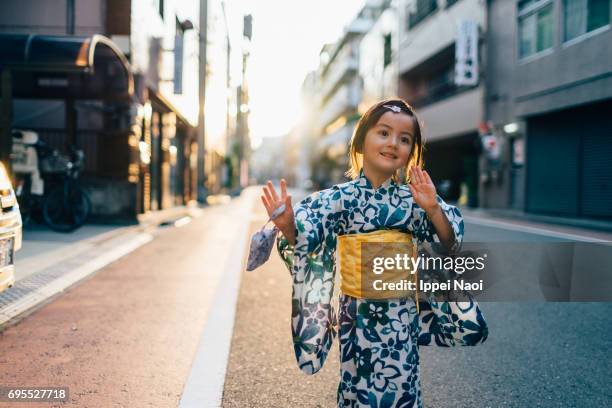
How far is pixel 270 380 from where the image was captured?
290 centimetres

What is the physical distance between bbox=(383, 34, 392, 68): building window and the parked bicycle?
26.9 metres

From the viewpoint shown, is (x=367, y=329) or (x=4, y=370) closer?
(x=367, y=329)

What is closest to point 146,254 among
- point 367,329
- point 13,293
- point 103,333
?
point 13,293

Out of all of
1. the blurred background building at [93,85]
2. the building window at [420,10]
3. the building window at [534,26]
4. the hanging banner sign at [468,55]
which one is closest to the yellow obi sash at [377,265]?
the blurred background building at [93,85]

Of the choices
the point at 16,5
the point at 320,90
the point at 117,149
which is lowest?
the point at 117,149

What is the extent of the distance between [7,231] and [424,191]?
10.2ft

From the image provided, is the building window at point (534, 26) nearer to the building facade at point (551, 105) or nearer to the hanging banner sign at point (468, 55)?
the building facade at point (551, 105)

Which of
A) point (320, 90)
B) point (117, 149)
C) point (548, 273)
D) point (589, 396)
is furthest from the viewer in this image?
point (320, 90)

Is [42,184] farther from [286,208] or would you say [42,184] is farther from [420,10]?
[420,10]

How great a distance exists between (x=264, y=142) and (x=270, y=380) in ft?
611

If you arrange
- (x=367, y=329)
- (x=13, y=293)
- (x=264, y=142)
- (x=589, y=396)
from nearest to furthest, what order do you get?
(x=367, y=329) → (x=589, y=396) → (x=13, y=293) → (x=264, y=142)

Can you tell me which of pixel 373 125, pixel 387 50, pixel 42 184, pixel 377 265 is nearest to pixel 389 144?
pixel 373 125

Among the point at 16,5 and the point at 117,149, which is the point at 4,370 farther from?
the point at 16,5

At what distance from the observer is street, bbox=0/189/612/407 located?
270 cm
